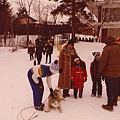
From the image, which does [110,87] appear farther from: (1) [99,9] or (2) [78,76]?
(1) [99,9]

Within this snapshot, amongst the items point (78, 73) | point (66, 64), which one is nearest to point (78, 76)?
point (78, 73)

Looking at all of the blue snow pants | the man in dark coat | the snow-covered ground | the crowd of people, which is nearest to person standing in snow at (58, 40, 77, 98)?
the crowd of people

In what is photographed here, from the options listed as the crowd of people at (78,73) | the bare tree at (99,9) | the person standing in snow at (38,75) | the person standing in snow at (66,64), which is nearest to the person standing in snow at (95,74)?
the crowd of people at (78,73)

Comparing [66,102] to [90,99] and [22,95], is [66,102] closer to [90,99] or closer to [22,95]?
[90,99]

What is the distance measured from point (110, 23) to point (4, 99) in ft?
77.9

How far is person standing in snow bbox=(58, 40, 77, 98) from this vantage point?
23.5 feet

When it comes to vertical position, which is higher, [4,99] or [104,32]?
[104,32]

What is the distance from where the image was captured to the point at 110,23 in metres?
29.2

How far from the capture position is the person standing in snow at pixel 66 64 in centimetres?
715

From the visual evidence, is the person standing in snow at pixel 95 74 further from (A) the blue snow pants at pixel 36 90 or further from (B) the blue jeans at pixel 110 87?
(A) the blue snow pants at pixel 36 90

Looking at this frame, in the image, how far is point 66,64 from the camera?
284 inches

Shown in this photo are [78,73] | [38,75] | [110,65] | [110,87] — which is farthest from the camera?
[78,73]

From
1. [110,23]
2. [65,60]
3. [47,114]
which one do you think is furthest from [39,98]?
[110,23]

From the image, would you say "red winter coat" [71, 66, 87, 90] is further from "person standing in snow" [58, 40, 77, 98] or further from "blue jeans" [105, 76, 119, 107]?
"blue jeans" [105, 76, 119, 107]
